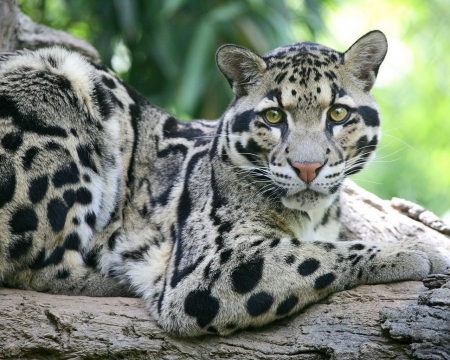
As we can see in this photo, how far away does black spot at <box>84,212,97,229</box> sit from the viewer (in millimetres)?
6054

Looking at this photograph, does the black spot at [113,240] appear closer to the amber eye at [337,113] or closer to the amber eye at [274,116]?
the amber eye at [274,116]

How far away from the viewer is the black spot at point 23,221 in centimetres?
563

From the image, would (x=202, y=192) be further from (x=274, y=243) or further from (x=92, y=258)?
(x=92, y=258)

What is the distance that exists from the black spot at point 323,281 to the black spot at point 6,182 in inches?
109

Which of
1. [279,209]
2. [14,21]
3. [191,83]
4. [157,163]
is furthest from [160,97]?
[279,209]

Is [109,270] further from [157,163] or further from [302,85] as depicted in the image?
[302,85]

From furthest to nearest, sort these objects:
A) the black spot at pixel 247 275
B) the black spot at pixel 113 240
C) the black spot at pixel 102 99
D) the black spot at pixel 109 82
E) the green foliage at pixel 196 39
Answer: the green foliage at pixel 196 39 < the black spot at pixel 109 82 < the black spot at pixel 102 99 < the black spot at pixel 113 240 < the black spot at pixel 247 275

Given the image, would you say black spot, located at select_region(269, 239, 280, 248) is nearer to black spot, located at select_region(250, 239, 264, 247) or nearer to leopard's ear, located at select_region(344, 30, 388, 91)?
black spot, located at select_region(250, 239, 264, 247)

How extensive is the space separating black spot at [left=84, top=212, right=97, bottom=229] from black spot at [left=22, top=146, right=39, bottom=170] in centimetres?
72

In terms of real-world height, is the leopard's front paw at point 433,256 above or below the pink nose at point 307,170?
below

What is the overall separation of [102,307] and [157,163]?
1807 mm

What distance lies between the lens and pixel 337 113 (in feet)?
18.0

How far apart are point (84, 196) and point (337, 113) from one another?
8.10 ft

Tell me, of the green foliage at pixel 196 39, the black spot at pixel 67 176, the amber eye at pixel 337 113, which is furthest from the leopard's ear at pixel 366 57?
the green foliage at pixel 196 39
